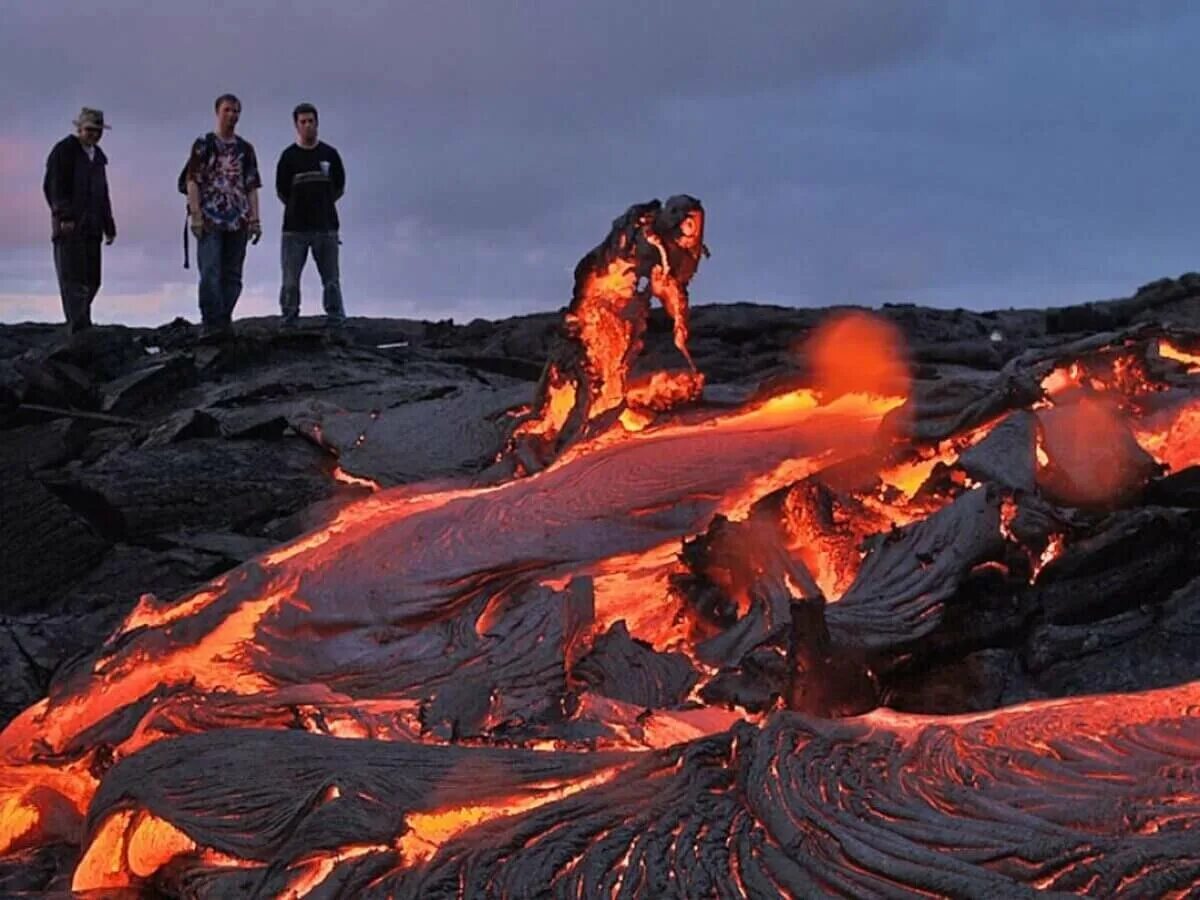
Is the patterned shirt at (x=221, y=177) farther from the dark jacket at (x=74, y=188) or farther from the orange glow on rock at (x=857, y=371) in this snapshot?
the orange glow on rock at (x=857, y=371)

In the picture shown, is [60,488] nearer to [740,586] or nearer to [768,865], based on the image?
[740,586]

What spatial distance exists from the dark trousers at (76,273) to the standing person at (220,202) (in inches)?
27.0

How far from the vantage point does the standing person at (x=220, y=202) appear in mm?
10266

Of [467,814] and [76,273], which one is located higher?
[76,273]

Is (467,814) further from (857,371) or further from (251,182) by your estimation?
(251,182)

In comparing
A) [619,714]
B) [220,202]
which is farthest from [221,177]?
[619,714]

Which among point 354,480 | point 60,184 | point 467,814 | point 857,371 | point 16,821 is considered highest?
point 60,184

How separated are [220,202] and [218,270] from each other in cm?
52

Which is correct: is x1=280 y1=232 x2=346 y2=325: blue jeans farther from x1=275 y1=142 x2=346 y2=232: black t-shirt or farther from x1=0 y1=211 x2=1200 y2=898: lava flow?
x1=0 y1=211 x2=1200 y2=898: lava flow

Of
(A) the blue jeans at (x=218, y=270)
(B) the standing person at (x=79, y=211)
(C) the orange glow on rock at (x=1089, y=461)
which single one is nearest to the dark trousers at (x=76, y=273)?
(B) the standing person at (x=79, y=211)

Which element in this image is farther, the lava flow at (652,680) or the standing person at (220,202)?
the standing person at (220,202)

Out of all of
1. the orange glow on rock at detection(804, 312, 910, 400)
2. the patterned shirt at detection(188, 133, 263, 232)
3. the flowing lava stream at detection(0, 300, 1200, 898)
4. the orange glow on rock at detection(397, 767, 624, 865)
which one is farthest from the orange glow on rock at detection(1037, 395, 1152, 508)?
the patterned shirt at detection(188, 133, 263, 232)

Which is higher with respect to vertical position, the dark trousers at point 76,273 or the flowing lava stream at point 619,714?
the dark trousers at point 76,273

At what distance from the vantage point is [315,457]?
6.44m
